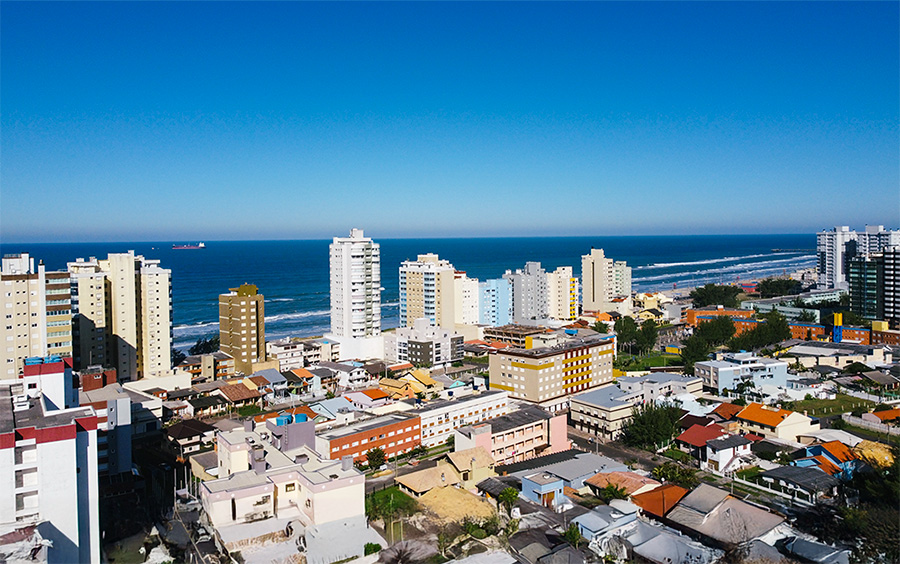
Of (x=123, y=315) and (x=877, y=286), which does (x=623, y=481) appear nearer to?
(x=123, y=315)

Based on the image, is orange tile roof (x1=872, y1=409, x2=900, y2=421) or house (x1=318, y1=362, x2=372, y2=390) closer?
orange tile roof (x1=872, y1=409, x2=900, y2=421)

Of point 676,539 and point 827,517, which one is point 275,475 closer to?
point 676,539

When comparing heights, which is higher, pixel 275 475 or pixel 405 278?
pixel 405 278

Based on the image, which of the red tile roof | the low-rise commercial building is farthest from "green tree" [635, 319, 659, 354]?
the low-rise commercial building

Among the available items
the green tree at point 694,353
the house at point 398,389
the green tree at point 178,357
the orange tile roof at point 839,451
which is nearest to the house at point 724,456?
the orange tile roof at point 839,451

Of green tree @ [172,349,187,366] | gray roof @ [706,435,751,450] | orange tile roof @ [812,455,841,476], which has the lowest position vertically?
orange tile roof @ [812,455,841,476]

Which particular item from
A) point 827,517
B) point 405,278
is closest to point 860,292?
point 405,278

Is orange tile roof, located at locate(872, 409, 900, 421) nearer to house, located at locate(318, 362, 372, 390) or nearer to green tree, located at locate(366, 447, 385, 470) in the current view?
green tree, located at locate(366, 447, 385, 470)

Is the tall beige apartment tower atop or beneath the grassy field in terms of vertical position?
atop
